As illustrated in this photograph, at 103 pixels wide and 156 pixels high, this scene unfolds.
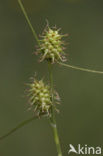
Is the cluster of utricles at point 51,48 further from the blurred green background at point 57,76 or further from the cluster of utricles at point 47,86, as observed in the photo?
the blurred green background at point 57,76

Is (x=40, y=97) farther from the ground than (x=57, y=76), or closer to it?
closer to it

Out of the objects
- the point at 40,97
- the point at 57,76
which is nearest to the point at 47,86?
the point at 40,97

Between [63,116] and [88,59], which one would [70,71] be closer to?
[88,59]

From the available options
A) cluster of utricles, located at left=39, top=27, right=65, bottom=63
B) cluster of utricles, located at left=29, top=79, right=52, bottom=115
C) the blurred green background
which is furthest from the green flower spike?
the blurred green background

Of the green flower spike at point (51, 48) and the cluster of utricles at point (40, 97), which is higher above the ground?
the green flower spike at point (51, 48)

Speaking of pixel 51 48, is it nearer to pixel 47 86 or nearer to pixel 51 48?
pixel 51 48

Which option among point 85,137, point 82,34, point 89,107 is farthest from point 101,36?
point 85,137

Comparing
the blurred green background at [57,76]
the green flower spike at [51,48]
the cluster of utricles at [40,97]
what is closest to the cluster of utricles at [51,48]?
the green flower spike at [51,48]
